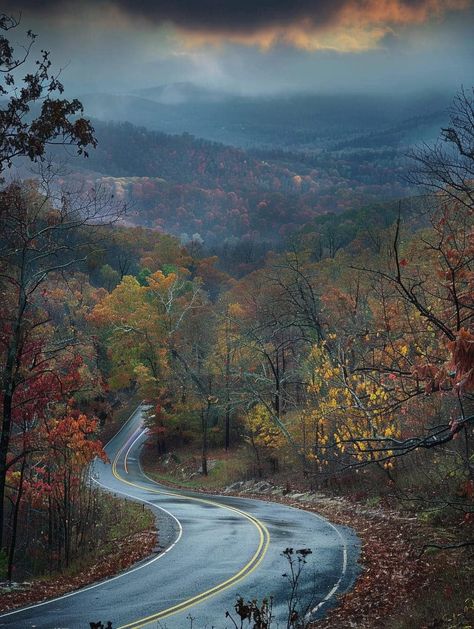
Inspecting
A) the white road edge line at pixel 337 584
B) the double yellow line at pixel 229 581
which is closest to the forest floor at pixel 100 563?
the double yellow line at pixel 229 581

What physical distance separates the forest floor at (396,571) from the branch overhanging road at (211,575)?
1.78 ft

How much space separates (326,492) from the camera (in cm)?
2786

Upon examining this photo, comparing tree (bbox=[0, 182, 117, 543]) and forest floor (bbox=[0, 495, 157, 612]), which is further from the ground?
tree (bbox=[0, 182, 117, 543])

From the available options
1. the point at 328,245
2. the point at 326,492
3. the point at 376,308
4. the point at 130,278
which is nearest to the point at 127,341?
the point at 130,278

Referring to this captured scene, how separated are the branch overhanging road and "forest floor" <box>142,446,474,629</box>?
54 centimetres

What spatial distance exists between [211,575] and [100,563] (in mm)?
4243

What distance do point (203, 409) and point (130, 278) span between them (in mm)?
21512

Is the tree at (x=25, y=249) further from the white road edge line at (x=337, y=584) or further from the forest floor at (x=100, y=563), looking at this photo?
the white road edge line at (x=337, y=584)

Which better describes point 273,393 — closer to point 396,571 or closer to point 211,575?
point 211,575

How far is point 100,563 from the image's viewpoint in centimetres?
1728

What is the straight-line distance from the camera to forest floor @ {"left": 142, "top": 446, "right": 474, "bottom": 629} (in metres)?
10.2

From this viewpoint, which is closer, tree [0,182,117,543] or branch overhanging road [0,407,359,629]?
branch overhanging road [0,407,359,629]

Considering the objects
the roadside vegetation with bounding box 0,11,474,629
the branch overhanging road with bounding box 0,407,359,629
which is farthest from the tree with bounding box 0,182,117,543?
the branch overhanging road with bounding box 0,407,359,629

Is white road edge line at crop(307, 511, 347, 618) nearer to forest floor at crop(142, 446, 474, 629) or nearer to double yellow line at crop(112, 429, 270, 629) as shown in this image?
forest floor at crop(142, 446, 474, 629)
